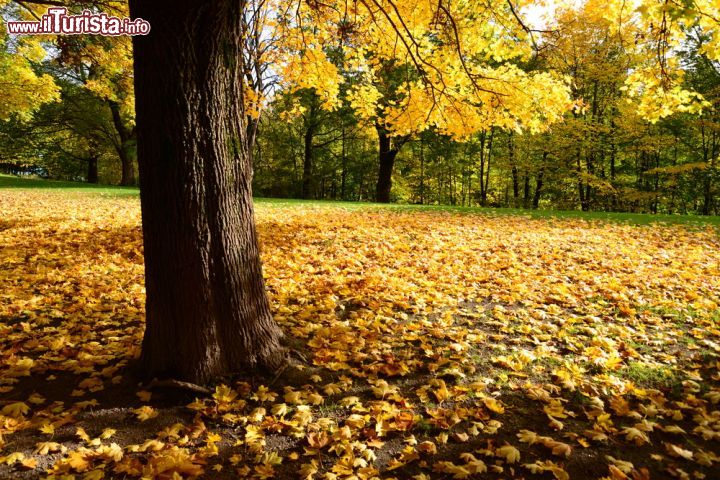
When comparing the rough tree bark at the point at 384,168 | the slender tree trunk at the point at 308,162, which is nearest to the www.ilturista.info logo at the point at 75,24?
the rough tree bark at the point at 384,168

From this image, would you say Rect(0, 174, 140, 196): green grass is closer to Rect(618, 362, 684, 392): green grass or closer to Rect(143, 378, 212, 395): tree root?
Rect(143, 378, 212, 395): tree root

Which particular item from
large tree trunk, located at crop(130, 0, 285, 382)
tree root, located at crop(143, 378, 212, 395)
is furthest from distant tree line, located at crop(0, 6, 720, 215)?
tree root, located at crop(143, 378, 212, 395)

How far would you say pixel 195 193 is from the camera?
3043 mm

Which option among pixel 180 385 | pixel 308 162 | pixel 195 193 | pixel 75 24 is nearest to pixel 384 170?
pixel 308 162

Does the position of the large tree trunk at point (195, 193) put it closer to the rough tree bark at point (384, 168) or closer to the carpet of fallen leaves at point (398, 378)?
the carpet of fallen leaves at point (398, 378)

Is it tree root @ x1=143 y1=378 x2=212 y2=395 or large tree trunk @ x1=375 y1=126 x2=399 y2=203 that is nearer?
tree root @ x1=143 y1=378 x2=212 y2=395

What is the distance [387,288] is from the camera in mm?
5750

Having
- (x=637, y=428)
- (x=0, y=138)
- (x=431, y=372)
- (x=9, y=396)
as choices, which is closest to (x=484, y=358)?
(x=431, y=372)

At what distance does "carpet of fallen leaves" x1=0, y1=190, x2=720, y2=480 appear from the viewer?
2.64 m

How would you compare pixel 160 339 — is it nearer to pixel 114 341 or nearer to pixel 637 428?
pixel 114 341

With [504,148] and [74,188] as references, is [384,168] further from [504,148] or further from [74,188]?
[74,188]

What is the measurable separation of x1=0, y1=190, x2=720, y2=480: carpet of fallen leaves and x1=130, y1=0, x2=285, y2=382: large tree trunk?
38 cm

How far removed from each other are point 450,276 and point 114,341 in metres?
4.54

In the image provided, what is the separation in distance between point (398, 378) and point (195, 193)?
2.31m
